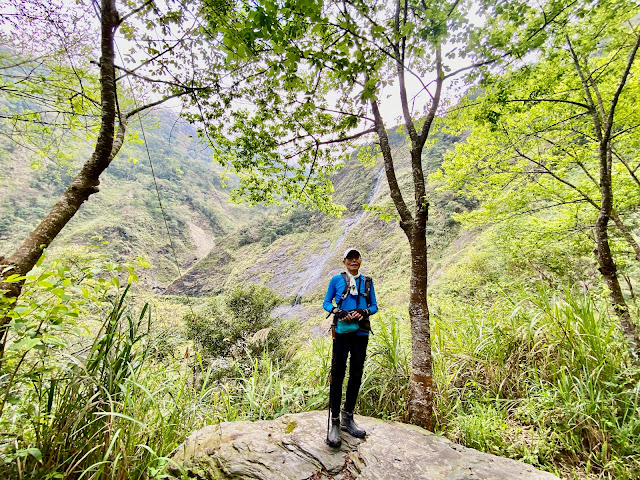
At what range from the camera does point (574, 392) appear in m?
2.92

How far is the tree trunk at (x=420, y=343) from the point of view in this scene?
3.00m

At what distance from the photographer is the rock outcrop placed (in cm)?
215

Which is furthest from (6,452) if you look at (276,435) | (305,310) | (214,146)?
(305,310)

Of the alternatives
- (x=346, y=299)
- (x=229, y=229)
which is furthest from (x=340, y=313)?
(x=229, y=229)

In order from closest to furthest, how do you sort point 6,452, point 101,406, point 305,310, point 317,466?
point 6,452 → point 101,406 → point 317,466 → point 305,310

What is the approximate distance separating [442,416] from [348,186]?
4432 cm

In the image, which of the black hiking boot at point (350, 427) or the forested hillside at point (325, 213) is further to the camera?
the black hiking boot at point (350, 427)

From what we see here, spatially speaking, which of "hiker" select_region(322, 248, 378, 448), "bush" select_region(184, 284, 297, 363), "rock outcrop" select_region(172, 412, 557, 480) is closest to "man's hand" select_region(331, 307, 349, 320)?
"hiker" select_region(322, 248, 378, 448)

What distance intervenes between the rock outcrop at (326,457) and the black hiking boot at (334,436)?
0.19 ft

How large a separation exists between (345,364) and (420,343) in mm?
1043

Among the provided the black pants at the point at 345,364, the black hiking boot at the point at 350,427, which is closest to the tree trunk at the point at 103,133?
the black pants at the point at 345,364

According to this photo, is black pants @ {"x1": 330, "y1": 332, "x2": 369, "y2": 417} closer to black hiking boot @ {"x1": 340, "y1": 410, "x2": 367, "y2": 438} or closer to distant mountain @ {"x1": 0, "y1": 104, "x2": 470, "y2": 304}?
black hiking boot @ {"x1": 340, "y1": 410, "x2": 367, "y2": 438}

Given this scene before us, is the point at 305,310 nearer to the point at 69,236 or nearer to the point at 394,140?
the point at 394,140

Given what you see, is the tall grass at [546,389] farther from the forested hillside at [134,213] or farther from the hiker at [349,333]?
the forested hillside at [134,213]
